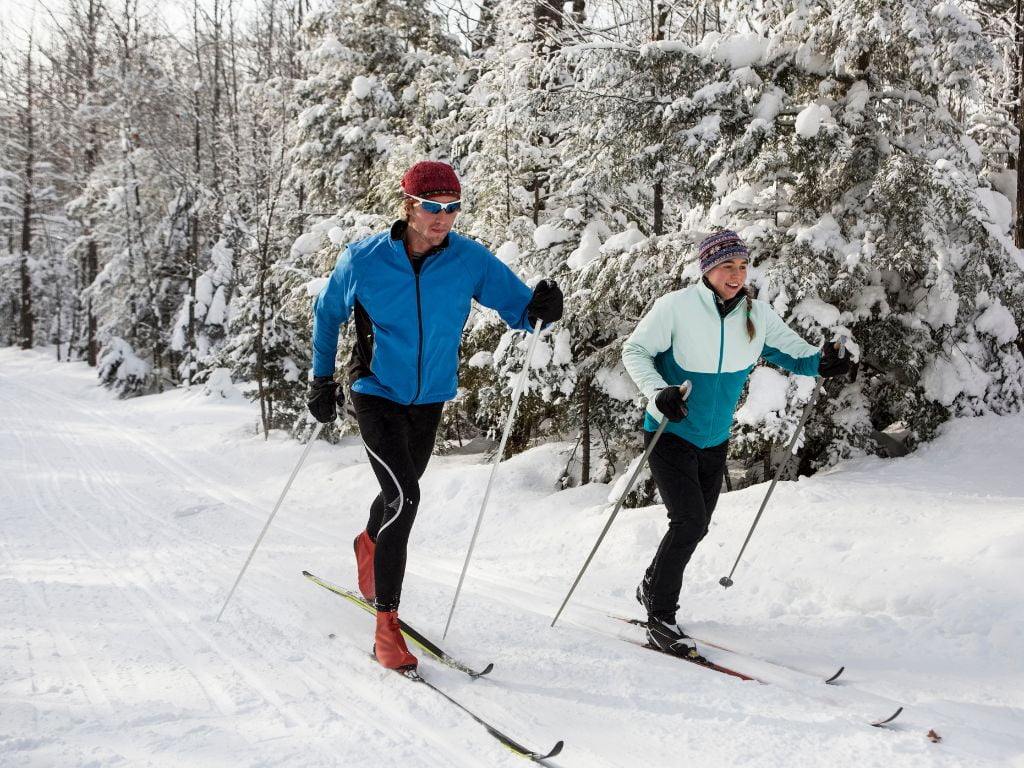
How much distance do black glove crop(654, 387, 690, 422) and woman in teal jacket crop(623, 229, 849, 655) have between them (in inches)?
6.8

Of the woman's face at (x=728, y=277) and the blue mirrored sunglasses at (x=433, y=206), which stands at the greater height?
the blue mirrored sunglasses at (x=433, y=206)

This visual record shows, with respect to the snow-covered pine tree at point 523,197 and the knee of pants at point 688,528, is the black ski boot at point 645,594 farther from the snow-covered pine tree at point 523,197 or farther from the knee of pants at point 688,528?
the snow-covered pine tree at point 523,197

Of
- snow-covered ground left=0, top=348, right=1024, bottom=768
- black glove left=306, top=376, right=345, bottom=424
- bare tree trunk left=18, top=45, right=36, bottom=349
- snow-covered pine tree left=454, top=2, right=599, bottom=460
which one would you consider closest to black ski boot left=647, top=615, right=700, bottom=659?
snow-covered ground left=0, top=348, right=1024, bottom=768

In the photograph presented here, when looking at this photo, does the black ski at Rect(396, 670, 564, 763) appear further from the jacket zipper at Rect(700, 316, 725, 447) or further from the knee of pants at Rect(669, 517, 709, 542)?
the jacket zipper at Rect(700, 316, 725, 447)

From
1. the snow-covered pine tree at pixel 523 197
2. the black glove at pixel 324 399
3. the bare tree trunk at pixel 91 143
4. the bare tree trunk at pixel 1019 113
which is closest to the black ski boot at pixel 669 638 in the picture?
the black glove at pixel 324 399

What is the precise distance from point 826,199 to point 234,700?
5670 mm

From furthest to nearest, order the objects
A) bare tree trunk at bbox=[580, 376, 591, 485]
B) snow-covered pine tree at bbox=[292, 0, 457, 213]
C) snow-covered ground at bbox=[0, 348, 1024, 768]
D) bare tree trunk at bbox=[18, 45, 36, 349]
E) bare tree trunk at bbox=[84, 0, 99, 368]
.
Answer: bare tree trunk at bbox=[18, 45, 36, 349], bare tree trunk at bbox=[84, 0, 99, 368], snow-covered pine tree at bbox=[292, 0, 457, 213], bare tree trunk at bbox=[580, 376, 591, 485], snow-covered ground at bbox=[0, 348, 1024, 768]

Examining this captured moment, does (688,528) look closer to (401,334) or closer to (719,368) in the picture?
(719,368)

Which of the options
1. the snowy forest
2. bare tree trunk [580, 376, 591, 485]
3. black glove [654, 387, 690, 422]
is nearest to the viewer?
black glove [654, 387, 690, 422]

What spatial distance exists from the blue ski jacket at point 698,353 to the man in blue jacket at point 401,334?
0.52 meters

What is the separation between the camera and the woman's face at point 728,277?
3699 mm

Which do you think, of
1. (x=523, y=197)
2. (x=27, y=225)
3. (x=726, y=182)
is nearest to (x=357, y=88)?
(x=523, y=197)

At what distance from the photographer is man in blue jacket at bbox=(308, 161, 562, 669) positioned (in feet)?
11.6

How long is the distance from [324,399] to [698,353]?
1.91 metres
